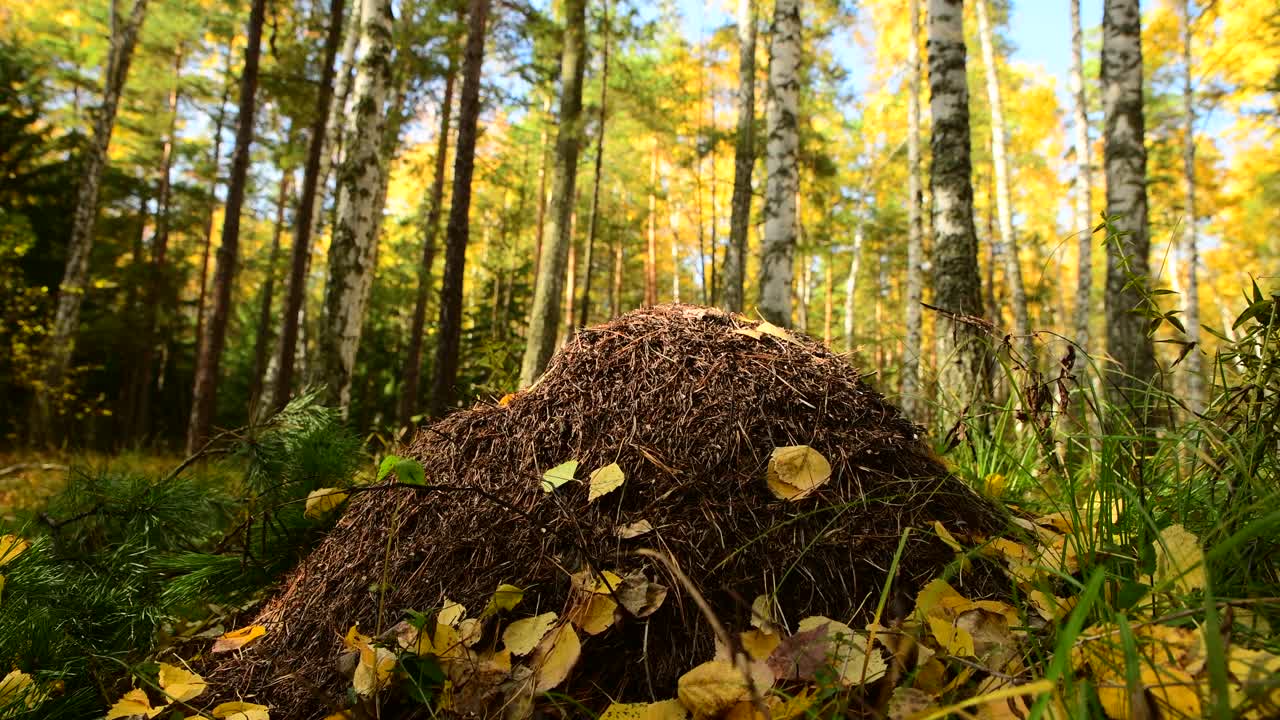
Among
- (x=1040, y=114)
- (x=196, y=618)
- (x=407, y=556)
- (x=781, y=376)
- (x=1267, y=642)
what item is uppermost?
(x=1040, y=114)

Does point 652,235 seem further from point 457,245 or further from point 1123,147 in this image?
point 1123,147

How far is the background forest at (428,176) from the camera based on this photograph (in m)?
9.12

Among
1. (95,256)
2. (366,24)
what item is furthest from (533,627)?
(95,256)

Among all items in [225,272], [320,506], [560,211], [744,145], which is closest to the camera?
[320,506]

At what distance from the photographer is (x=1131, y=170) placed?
20.0ft

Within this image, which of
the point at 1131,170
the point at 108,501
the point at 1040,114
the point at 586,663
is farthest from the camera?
the point at 1040,114

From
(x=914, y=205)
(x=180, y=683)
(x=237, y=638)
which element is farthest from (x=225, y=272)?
(x=914, y=205)

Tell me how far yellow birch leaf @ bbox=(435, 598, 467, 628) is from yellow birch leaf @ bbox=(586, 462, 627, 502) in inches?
15.1

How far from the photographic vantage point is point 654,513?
4.97 ft

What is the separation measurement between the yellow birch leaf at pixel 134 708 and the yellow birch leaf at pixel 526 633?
76 centimetres

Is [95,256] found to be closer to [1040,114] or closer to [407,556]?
[407,556]

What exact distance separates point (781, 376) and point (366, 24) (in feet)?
22.4

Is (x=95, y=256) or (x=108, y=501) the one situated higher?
(x=95, y=256)

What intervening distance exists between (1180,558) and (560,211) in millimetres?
9614
